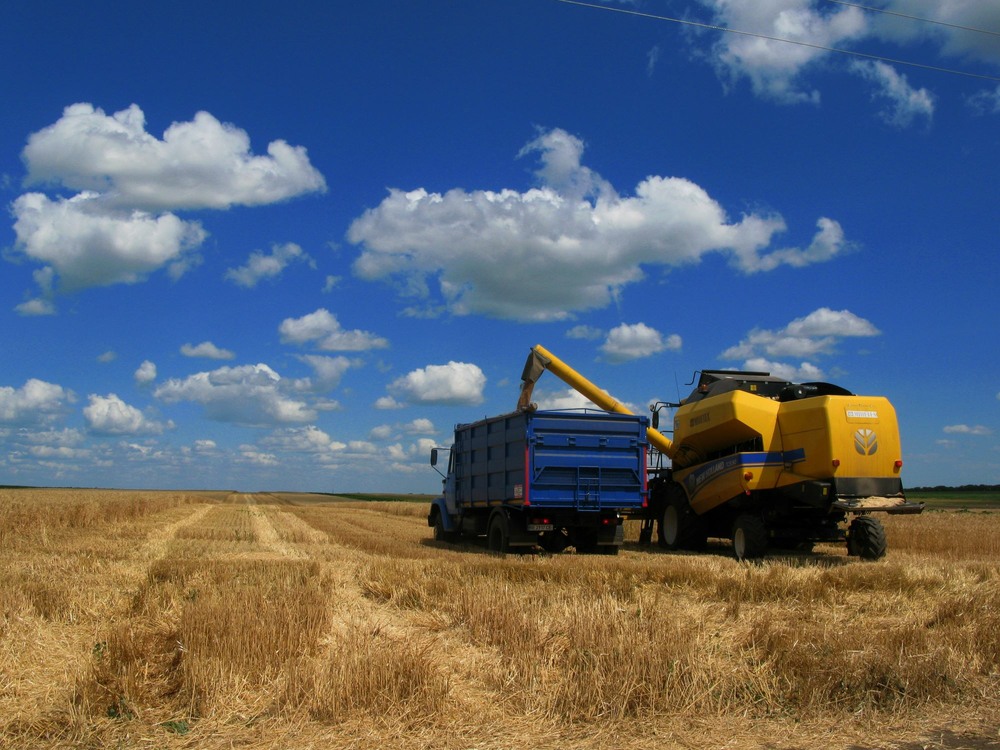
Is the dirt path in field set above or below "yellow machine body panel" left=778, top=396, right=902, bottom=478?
below

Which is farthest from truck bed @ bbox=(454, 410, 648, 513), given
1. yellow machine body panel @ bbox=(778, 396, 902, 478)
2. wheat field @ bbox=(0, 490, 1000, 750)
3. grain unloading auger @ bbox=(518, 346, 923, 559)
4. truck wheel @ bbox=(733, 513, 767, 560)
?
wheat field @ bbox=(0, 490, 1000, 750)

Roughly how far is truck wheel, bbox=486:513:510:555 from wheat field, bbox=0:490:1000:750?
6.85 metres

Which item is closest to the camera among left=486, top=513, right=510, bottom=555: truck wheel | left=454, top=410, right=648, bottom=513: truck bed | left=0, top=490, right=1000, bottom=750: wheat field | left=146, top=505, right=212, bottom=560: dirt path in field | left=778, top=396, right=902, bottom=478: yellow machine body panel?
left=0, top=490, right=1000, bottom=750: wheat field

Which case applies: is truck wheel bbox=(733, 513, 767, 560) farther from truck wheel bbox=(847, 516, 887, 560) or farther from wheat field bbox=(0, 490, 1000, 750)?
wheat field bbox=(0, 490, 1000, 750)

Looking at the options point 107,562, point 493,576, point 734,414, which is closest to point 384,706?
point 493,576

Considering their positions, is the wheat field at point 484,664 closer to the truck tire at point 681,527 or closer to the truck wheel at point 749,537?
the truck wheel at point 749,537

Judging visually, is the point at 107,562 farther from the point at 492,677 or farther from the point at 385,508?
the point at 385,508

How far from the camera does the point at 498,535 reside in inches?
727

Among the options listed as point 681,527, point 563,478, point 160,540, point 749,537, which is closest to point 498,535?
point 563,478

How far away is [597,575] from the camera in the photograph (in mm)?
11906

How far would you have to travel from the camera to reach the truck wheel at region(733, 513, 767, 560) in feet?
56.1

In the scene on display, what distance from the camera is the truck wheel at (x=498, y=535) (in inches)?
707

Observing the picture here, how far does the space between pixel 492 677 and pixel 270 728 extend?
5.87 ft

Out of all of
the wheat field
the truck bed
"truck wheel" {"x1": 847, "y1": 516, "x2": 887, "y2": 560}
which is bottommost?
the wheat field
